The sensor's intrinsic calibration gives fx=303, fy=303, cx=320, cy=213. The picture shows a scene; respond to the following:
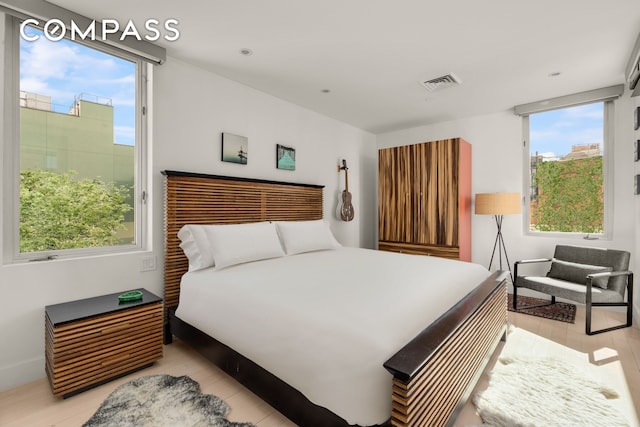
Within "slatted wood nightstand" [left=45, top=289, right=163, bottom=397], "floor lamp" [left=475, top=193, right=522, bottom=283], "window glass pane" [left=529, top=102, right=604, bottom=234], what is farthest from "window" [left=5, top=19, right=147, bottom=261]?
"window glass pane" [left=529, top=102, right=604, bottom=234]

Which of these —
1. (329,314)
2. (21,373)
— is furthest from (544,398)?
(21,373)

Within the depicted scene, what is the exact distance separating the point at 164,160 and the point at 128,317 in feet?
4.54

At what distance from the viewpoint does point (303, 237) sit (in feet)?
10.7

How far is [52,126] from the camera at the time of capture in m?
2.25

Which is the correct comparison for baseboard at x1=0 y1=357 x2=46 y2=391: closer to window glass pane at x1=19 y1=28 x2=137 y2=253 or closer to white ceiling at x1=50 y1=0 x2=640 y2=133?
window glass pane at x1=19 y1=28 x2=137 y2=253

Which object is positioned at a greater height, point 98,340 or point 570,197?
point 570,197

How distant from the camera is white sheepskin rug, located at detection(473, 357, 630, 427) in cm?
165

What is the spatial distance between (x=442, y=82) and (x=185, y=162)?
2807mm

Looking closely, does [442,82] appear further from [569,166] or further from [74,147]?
[74,147]

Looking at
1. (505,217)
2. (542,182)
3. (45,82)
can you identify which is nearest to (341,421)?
(45,82)

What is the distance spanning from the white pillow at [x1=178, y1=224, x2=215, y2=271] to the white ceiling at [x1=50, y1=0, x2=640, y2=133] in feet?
5.21

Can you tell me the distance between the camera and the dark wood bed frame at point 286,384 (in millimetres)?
1200

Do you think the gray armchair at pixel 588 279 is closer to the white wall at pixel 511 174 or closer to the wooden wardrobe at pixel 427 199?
the white wall at pixel 511 174

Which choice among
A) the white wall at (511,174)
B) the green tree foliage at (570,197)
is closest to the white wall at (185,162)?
the white wall at (511,174)
